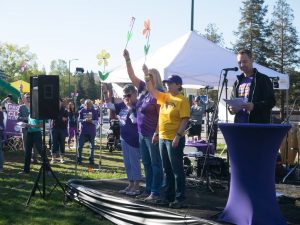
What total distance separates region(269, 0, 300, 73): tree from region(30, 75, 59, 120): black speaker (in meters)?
42.8

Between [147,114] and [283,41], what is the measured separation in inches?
1808

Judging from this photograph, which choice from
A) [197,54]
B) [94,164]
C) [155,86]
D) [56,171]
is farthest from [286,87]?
[155,86]

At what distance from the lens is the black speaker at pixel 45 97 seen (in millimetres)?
7305

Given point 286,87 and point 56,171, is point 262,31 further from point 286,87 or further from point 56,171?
point 56,171

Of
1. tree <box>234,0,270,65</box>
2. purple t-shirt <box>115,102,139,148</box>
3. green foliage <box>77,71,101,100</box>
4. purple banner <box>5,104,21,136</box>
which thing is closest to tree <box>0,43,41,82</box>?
green foliage <box>77,71,101,100</box>

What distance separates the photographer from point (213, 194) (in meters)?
6.58

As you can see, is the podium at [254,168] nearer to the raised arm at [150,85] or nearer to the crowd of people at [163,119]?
the crowd of people at [163,119]

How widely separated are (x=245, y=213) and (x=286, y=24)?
158 feet

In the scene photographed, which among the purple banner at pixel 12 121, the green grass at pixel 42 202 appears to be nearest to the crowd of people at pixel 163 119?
the green grass at pixel 42 202

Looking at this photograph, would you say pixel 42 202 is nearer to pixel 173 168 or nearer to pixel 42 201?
pixel 42 201

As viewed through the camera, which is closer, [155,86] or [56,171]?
[155,86]

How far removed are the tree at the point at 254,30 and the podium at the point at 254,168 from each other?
44.5 meters

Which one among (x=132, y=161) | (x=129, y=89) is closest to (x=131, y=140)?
(x=132, y=161)

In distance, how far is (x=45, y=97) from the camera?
7.36m
